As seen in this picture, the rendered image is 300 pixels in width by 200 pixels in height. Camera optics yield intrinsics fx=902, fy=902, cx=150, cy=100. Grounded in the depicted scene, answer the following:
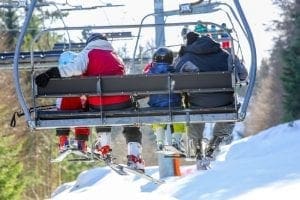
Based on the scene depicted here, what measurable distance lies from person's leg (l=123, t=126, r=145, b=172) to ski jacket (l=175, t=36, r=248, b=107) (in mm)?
1163

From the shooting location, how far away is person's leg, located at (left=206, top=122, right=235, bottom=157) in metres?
11.1

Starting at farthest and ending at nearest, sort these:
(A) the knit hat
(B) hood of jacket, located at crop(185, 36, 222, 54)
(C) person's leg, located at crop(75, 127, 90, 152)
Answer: (C) person's leg, located at crop(75, 127, 90, 152) < (A) the knit hat < (B) hood of jacket, located at crop(185, 36, 222, 54)

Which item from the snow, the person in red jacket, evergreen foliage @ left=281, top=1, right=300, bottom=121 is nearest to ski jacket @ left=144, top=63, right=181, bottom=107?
the person in red jacket

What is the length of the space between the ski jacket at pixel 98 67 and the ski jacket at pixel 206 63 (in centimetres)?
69

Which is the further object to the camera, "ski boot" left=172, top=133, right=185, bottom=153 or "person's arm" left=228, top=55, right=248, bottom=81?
"ski boot" left=172, top=133, right=185, bottom=153

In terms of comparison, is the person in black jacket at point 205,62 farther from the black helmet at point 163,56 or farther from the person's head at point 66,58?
the person's head at point 66,58

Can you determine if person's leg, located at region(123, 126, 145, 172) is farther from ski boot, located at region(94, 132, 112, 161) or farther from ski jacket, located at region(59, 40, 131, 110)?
ski jacket, located at region(59, 40, 131, 110)

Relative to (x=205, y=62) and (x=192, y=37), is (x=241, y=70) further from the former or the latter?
(x=192, y=37)

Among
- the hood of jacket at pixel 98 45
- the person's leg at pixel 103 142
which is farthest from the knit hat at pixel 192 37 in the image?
the person's leg at pixel 103 142

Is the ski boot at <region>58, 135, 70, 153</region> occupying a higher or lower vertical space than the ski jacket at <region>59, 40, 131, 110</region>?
lower

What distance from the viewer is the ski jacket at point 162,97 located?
379 inches

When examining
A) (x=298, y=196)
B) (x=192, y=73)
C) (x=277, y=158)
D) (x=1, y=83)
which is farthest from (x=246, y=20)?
(x=1, y=83)

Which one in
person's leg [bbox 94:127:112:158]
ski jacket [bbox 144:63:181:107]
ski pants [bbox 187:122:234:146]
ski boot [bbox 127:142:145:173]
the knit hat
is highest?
the knit hat

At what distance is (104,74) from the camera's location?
30.8ft
